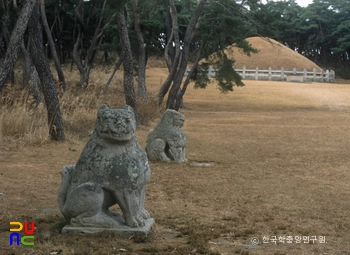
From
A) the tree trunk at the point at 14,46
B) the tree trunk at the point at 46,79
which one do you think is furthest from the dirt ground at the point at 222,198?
the tree trunk at the point at 14,46

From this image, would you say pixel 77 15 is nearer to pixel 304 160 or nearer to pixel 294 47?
pixel 304 160

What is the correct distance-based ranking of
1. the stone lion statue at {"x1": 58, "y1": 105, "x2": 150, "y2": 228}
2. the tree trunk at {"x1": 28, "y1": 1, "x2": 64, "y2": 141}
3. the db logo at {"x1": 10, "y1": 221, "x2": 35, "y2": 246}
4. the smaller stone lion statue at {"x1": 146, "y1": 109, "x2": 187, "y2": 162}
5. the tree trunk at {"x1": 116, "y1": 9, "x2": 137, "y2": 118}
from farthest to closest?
the tree trunk at {"x1": 116, "y1": 9, "x2": 137, "y2": 118}
the tree trunk at {"x1": 28, "y1": 1, "x2": 64, "y2": 141}
the smaller stone lion statue at {"x1": 146, "y1": 109, "x2": 187, "y2": 162}
the stone lion statue at {"x1": 58, "y1": 105, "x2": 150, "y2": 228}
the db logo at {"x1": 10, "y1": 221, "x2": 35, "y2": 246}

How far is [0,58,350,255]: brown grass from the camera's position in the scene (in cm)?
565

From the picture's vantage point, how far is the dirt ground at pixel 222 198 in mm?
5645

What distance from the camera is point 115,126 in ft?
19.2

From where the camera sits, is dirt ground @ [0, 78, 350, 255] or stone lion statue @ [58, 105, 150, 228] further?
stone lion statue @ [58, 105, 150, 228]

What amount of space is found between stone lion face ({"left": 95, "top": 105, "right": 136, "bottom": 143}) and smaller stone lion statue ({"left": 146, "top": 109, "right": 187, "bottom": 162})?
5.79 meters

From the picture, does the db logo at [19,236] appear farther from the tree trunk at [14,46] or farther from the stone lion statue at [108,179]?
the tree trunk at [14,46]

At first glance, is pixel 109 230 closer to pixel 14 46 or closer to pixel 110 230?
pixel 110 230

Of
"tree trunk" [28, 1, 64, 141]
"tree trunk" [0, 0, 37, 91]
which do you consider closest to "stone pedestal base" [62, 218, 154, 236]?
"tree trunk" [0, 0, 37, 91]

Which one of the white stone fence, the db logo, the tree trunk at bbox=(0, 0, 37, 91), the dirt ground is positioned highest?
the tree trunk at bbox=(0, 0, 37, 91)

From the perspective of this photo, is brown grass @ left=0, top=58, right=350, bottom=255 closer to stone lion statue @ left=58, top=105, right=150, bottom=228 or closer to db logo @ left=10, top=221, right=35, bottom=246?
db logo @ left=10, top=221, right=35, bottom=246

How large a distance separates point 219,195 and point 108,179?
3057 mm

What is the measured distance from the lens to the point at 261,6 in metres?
24.2
